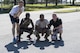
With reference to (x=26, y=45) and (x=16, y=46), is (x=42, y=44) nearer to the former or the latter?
(x=26, y=45)

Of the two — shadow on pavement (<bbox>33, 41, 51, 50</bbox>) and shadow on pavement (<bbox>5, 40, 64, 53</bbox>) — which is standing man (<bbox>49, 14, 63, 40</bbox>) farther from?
shadow on pavement (<bbox>33, 41, 51, 50</bbox>)

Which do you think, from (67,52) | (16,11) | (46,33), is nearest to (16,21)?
(16,11)

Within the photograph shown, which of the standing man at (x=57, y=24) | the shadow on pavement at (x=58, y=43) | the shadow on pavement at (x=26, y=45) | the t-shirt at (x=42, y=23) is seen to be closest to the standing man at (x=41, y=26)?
the t-shirt at (x=42, y=23)

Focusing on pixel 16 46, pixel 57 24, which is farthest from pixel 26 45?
pixel 57 24

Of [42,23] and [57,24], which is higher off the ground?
[42,23]

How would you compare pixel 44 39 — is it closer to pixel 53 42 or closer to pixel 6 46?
pixel 53 42

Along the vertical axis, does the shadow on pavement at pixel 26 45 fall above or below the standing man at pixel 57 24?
below

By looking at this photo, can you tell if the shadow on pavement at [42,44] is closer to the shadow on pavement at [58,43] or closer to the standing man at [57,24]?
the shadow on pavement at [58,43]

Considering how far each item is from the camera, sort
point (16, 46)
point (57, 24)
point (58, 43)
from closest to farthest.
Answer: point (16, 46)
point (58, 43)
point (57, 24)

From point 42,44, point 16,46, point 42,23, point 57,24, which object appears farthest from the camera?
point 57,24

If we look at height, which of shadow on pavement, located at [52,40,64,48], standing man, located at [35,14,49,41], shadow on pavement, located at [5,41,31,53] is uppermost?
standing man, located at [35,14,49,41]

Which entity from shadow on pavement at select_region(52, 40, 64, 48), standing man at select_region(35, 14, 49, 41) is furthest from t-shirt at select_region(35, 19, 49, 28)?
shadow on pavement at select_region(52, 40, 64, 48)

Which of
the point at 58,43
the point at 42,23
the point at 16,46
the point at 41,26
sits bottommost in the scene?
the point at 58,43

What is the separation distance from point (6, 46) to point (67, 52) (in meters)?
2.23
